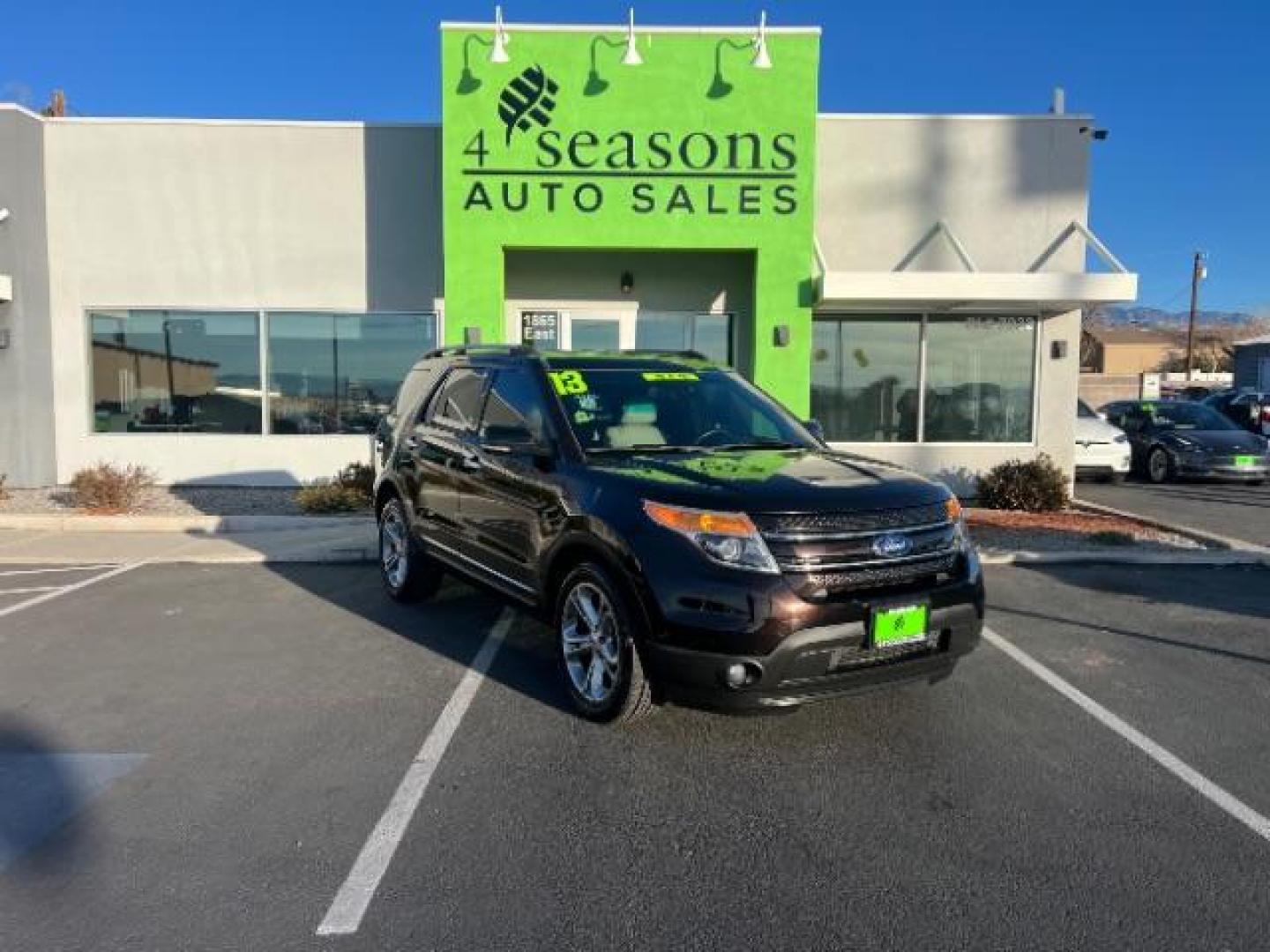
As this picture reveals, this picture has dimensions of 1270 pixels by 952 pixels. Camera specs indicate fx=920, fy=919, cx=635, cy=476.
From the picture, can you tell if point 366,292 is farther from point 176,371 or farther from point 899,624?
point 899,624

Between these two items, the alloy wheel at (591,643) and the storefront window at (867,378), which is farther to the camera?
the storefront window at (867,378)

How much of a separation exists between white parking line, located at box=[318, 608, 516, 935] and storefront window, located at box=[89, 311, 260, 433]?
9.16 m

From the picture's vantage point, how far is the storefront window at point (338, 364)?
1298 cm

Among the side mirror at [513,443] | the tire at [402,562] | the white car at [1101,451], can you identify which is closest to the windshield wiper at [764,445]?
the side mirror at [513,443]

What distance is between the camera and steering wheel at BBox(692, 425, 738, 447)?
5.24 metres

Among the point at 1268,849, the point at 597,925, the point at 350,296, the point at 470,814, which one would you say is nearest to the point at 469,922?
the point at 597,925

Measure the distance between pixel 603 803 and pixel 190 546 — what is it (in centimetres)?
705

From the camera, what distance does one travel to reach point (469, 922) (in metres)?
2.99

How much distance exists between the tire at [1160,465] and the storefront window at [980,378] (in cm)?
520

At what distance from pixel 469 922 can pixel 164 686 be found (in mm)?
3136

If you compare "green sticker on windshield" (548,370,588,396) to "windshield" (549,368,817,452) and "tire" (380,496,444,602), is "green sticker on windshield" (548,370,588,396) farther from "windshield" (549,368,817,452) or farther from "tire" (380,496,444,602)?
"tire" (380,496,444,602)

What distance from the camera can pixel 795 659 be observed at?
153 inches

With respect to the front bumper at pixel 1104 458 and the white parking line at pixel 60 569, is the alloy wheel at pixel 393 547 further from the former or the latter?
the front bumper at pixel 1104 458

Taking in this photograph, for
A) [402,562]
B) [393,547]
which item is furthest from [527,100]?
[402,562]
